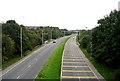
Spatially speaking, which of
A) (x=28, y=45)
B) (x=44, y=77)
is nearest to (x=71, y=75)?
(x=44, y=77)

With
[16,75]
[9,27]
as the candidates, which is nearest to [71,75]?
[16,75]

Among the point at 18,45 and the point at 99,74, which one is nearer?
the point at 99,74

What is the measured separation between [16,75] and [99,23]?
1056 inches

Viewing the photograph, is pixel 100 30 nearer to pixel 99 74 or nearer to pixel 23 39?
pixel 99 74

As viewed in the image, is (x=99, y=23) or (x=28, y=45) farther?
(x=28, y=45)

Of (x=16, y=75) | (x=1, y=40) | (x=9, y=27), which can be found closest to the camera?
(x=16, y=75)

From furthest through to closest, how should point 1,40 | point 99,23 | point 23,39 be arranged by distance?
1. point 23,39
2. point 99,23
3. point 1,40

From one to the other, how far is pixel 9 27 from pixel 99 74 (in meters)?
36.5

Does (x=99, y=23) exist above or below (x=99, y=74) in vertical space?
above

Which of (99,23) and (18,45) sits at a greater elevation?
(99,23)

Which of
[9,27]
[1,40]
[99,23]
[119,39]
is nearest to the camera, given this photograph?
[119,39]

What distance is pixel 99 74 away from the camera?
2095 inches

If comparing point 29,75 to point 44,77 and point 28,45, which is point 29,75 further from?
point 28,45

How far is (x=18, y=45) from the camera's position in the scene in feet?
280
